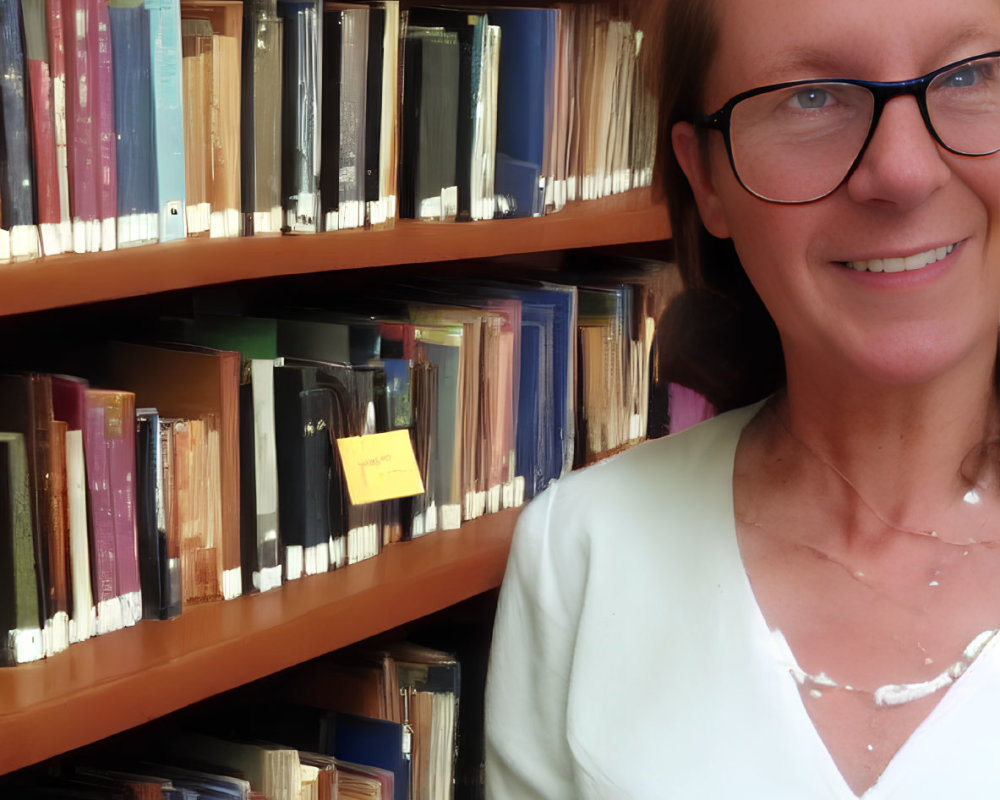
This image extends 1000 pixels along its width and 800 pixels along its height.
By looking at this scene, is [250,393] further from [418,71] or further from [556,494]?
[418,71]

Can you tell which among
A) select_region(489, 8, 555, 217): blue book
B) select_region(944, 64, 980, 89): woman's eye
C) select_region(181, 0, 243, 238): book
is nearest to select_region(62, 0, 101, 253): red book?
select_region(181, 0, 243, 238): book

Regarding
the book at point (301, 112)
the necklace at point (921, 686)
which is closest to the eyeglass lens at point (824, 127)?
the necklace at point (921, 686)

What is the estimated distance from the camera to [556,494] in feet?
4.29

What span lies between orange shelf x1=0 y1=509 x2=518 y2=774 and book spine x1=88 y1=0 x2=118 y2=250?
0.39 metres

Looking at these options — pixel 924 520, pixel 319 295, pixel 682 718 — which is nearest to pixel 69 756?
pixel 319 295

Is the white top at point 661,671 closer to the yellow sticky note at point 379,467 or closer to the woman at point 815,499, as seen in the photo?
the woman at point 815,499

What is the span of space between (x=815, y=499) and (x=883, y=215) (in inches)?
11.4

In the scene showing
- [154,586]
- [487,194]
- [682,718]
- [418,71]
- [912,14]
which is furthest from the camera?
[487,194]

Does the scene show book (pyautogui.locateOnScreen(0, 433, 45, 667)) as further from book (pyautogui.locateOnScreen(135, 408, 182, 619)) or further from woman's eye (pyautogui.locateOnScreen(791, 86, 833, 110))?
woman's eye (pyautogui.locateOnScreen(791, 86, 833, 110))

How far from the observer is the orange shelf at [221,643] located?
1.08 meters

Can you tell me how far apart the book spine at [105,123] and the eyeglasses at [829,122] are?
0.57 m

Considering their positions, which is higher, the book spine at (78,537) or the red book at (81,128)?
the red book at (81,128)

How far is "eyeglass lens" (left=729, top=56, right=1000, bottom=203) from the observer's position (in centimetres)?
101

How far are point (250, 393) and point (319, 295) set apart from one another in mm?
437
